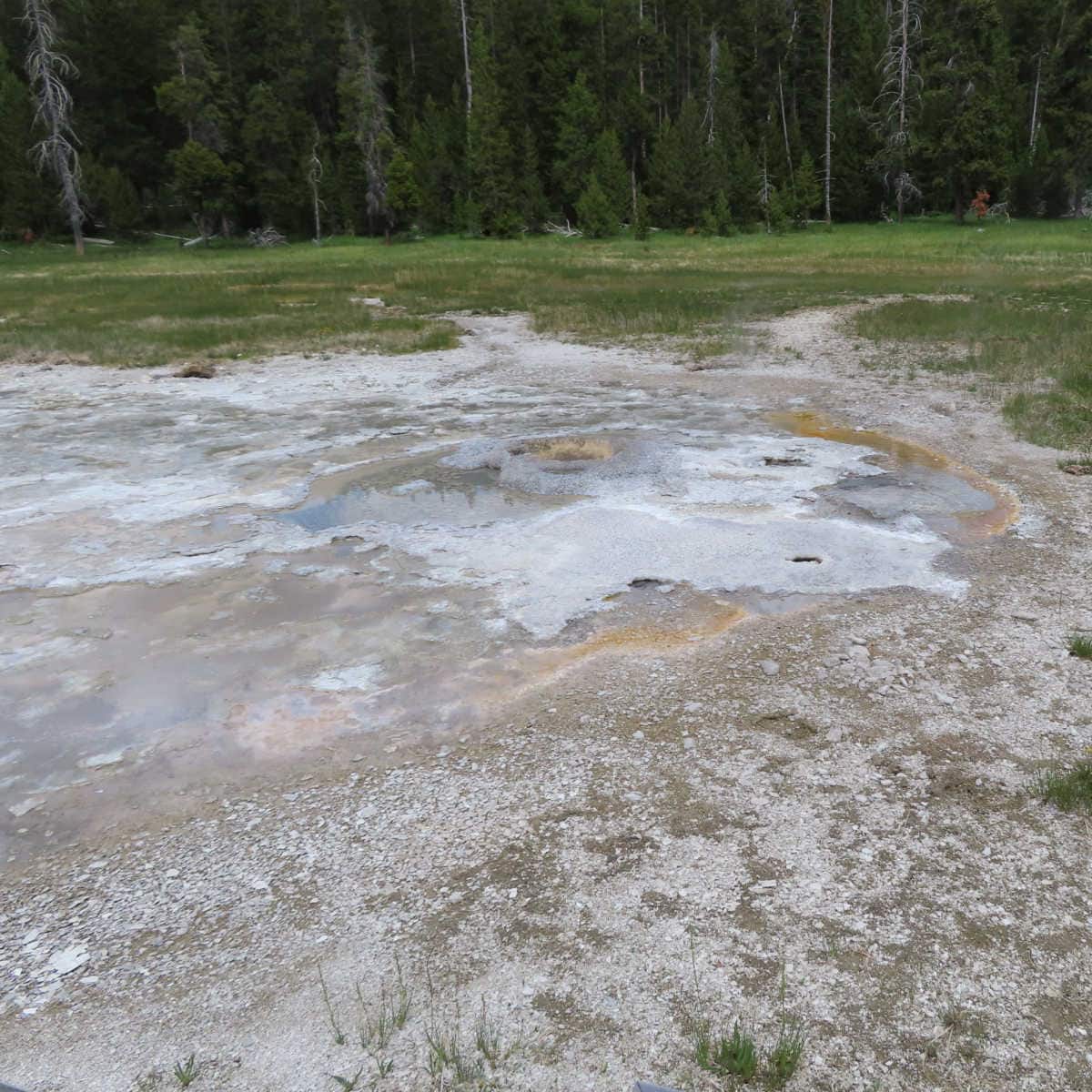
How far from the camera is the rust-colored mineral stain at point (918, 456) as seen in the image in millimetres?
7688

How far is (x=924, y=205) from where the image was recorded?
4991 cm

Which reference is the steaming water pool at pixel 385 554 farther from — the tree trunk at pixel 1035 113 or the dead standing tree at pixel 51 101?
the tree trunk at pixel 1035 113

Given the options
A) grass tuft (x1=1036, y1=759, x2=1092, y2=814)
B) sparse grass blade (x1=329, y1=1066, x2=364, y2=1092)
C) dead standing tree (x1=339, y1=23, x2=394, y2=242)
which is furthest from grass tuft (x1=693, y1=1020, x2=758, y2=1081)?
dead standing tree (x1=339, y1=23, x2=394, y2=242)

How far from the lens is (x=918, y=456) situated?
9.65 meters

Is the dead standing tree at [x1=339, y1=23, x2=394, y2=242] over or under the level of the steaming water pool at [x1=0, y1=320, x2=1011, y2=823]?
over

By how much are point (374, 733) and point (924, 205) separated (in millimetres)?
52782

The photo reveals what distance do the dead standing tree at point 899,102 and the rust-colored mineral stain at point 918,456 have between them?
38.8m

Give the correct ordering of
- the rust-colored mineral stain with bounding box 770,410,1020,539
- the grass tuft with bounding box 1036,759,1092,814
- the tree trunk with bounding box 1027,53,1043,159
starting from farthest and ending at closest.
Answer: the tree trunk with bounding box 1027,53,1043,159
the rust-colored mineral stain with bounding box 770,410,1020,539
the grass tuft with bounding box 1036,759,1092,814

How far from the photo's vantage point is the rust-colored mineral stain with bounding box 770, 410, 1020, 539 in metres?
7.69

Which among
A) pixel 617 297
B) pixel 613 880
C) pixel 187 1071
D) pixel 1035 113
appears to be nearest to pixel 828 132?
pixel 1035 113

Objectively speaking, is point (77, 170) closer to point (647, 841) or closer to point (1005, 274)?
point (1005, 274)

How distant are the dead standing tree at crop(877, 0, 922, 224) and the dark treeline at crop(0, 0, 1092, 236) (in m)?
0.16

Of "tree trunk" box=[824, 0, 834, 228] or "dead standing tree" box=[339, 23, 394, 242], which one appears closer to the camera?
"tree trunk" box=[824, 0, 834, 228]

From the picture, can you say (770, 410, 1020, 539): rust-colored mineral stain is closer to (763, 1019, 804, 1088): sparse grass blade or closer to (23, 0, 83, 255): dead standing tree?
(763, 1019, 804, 1088): sparse grass blade
